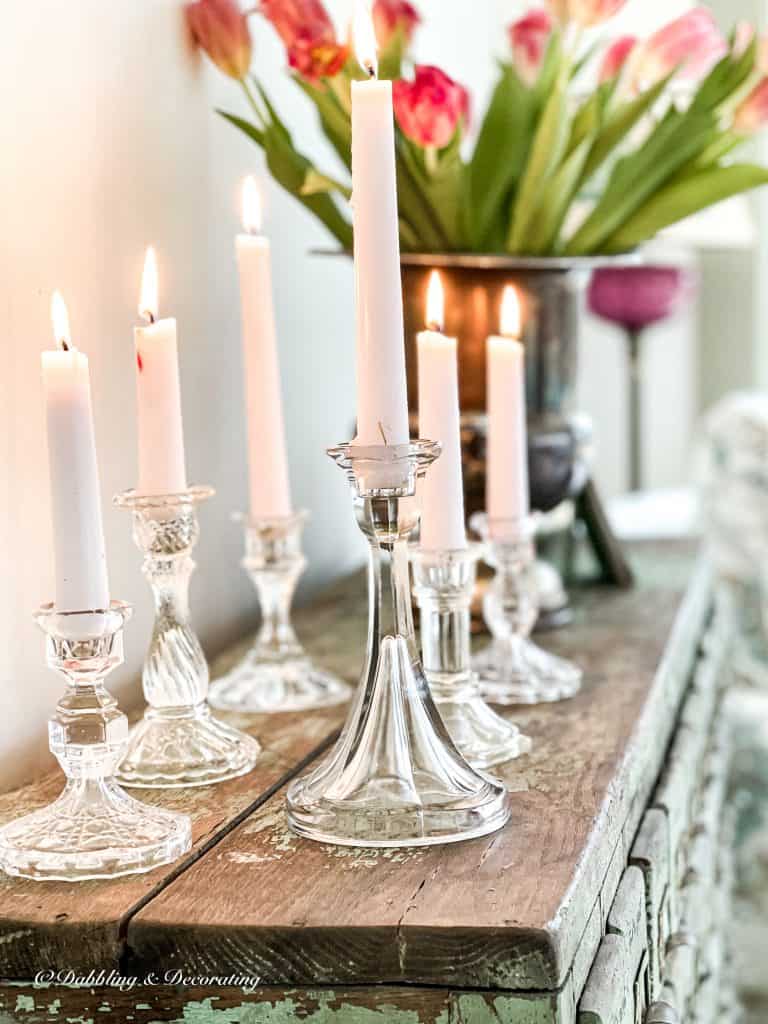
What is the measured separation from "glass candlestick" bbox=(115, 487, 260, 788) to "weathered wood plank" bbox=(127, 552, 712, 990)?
61 millimetres

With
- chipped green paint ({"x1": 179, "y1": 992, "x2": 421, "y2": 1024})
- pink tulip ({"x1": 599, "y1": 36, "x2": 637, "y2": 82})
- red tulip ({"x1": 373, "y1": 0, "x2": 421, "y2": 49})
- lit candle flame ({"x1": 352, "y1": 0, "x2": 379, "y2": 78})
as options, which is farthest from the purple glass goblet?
chipped green paint ({"x1": 179, "y1": 992, "x2": 421, "y2": 1024})

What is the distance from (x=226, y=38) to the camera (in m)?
1.02

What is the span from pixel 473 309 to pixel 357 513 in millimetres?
509

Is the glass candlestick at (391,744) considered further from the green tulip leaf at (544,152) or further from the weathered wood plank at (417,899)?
the green tulip leaf at (544,152)

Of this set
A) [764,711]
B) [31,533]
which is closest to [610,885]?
[31,533]

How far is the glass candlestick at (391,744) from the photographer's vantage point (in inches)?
25.7

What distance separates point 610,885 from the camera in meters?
0.69

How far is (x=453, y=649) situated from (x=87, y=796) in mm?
239

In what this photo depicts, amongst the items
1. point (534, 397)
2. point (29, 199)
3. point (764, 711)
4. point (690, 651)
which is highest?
point (29, 199)

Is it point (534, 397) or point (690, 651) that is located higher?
point (534, 397)

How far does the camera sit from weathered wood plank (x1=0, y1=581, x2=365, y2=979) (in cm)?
58

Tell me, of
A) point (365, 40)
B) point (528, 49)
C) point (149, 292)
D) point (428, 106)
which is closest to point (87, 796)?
point (149, 292)

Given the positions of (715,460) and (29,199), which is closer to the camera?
(29,199)

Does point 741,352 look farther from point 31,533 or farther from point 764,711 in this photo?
point 31,533
